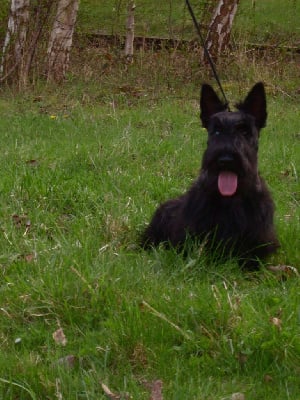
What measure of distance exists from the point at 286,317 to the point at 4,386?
149 centimetres

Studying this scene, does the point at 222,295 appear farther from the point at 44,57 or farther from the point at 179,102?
the point at 44,57

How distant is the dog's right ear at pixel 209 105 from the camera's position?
4.77 meters

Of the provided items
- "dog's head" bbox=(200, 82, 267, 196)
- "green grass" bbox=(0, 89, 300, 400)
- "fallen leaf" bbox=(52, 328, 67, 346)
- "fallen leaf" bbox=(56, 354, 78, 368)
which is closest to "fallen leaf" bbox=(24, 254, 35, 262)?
"green grass" bbox=(0, 89, 300, 400)

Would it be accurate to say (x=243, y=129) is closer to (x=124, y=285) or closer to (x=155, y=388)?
(x=124, y=285)

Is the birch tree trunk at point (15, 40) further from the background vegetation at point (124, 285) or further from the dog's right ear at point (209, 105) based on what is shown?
the dog's right ear at point (209, 105)

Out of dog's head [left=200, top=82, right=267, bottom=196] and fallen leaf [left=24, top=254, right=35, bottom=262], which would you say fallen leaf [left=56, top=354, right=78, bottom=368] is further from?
dog's head [left=200, top=82, right=267, bottom=196]

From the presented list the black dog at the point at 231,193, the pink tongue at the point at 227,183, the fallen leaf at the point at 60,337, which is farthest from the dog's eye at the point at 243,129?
the fallen leaf at the point at 60,337

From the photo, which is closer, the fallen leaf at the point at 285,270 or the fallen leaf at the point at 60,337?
the fallen leaf at the point at 60,337

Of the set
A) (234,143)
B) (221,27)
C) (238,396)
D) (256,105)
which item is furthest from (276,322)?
(221,27)

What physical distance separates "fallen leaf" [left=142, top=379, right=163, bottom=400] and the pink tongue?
1572 millimetres

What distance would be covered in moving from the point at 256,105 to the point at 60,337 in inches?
82.8

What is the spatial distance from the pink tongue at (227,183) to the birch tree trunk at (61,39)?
357 inches

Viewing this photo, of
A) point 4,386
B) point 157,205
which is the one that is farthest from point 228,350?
point 157,205

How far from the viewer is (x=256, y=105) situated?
469cm
